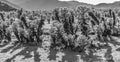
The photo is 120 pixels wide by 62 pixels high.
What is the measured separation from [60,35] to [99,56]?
375 centimetres

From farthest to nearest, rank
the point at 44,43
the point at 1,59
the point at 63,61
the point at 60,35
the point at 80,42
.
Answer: the point at 44,43
the point at 60,35
the point at 80,42
the point at 1,59
the point at 63,61

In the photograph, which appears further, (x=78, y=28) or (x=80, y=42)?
(x=78, y=28)

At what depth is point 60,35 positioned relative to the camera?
13.8 m

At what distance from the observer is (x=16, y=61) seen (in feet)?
36.9

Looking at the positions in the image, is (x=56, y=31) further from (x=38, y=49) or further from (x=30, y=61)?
(x=30, y=61)

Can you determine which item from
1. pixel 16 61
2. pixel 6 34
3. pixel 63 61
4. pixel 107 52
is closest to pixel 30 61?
pixel 16 61

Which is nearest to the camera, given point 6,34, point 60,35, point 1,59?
point 1,59

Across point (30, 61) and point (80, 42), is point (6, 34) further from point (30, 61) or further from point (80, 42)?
point (80, 42)

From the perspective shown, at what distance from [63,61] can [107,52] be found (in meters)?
3.46

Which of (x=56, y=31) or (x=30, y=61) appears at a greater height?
(x=56, y=31)

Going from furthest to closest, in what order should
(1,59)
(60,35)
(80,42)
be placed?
1. (60,35)
2. (80,42)
3. (1,59)

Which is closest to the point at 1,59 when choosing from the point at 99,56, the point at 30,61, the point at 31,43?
the point at 30,61

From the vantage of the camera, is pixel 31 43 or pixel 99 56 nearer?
pixel 99 56

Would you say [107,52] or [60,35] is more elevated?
[60,35]
